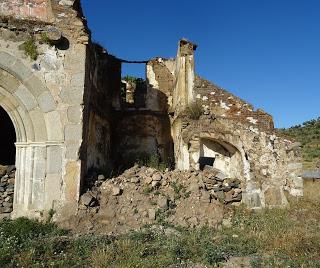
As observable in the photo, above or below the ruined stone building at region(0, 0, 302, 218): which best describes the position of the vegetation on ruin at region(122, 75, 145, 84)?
above

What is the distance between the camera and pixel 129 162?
41.8 ft

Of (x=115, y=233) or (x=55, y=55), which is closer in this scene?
(x=115, y=233)

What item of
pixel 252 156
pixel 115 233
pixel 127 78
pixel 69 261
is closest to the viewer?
pixel 69 261

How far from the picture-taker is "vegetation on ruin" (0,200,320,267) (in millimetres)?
5172

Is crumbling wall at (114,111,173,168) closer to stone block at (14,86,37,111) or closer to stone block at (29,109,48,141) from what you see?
stone block at (29,109,48,141)

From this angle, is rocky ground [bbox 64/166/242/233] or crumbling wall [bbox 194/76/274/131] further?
crumbling wall [bbox 194/76/274/131]

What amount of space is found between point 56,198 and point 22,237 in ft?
4.76

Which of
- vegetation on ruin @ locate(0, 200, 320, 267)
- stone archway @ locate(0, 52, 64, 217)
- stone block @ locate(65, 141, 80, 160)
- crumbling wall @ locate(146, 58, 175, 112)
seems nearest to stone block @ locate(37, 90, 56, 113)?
stone archway @ locate(0, 52, 64, 217)

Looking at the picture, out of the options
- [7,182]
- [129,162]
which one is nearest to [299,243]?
[7,182]

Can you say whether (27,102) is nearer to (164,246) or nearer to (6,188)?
(6,188)

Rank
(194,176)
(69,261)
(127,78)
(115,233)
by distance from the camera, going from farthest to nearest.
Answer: (127,78) < (194,176) < (115,233) < (69,261)

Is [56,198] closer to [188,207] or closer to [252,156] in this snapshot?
[188,207]

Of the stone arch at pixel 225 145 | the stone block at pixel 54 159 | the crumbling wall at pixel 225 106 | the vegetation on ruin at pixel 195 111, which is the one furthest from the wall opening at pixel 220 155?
the stone block at pixel 54 159

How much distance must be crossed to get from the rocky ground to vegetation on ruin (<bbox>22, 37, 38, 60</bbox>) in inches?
121
